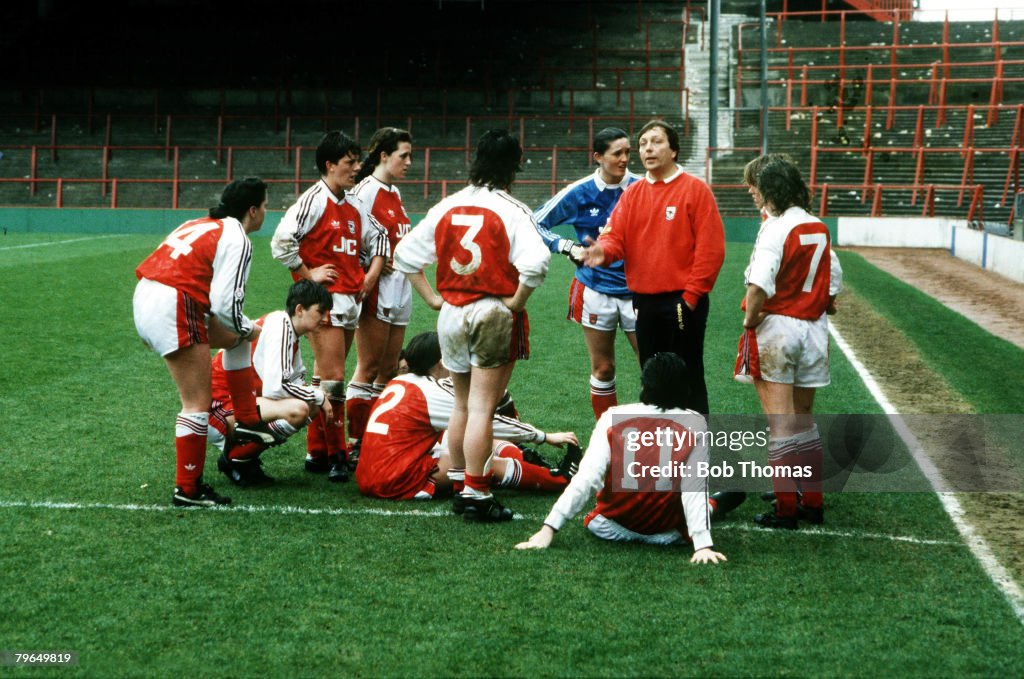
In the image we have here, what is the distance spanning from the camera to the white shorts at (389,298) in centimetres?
726

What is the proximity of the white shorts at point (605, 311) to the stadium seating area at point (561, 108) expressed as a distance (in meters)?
21.5

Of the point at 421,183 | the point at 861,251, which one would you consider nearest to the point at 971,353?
the point at 861,251

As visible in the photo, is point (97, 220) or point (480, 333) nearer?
point (480, 333)

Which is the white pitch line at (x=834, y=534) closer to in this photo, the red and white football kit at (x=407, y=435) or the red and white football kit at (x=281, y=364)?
the red and white football kit at (x=407, y=435)

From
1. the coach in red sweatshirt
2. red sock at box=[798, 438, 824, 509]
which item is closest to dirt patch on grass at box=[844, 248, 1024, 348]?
red sock at box=[798, 438, 824, 509]

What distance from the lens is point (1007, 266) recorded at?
63.6ft

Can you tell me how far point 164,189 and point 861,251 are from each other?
18312 mm

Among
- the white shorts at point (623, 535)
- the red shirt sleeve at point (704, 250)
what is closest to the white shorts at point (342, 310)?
the red shirt sleeve at point (704, 250)

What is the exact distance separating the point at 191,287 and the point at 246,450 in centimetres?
116

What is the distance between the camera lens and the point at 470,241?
225 inches

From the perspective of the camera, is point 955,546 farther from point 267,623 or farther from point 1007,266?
point 1007,266

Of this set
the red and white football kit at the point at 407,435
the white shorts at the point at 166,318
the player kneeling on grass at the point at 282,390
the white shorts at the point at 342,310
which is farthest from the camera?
the white shorts at the point at 342,310

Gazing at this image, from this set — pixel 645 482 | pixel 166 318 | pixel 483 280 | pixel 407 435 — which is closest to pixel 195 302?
pixel 166 318

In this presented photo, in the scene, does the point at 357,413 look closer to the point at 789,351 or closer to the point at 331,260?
the point at 331,260
